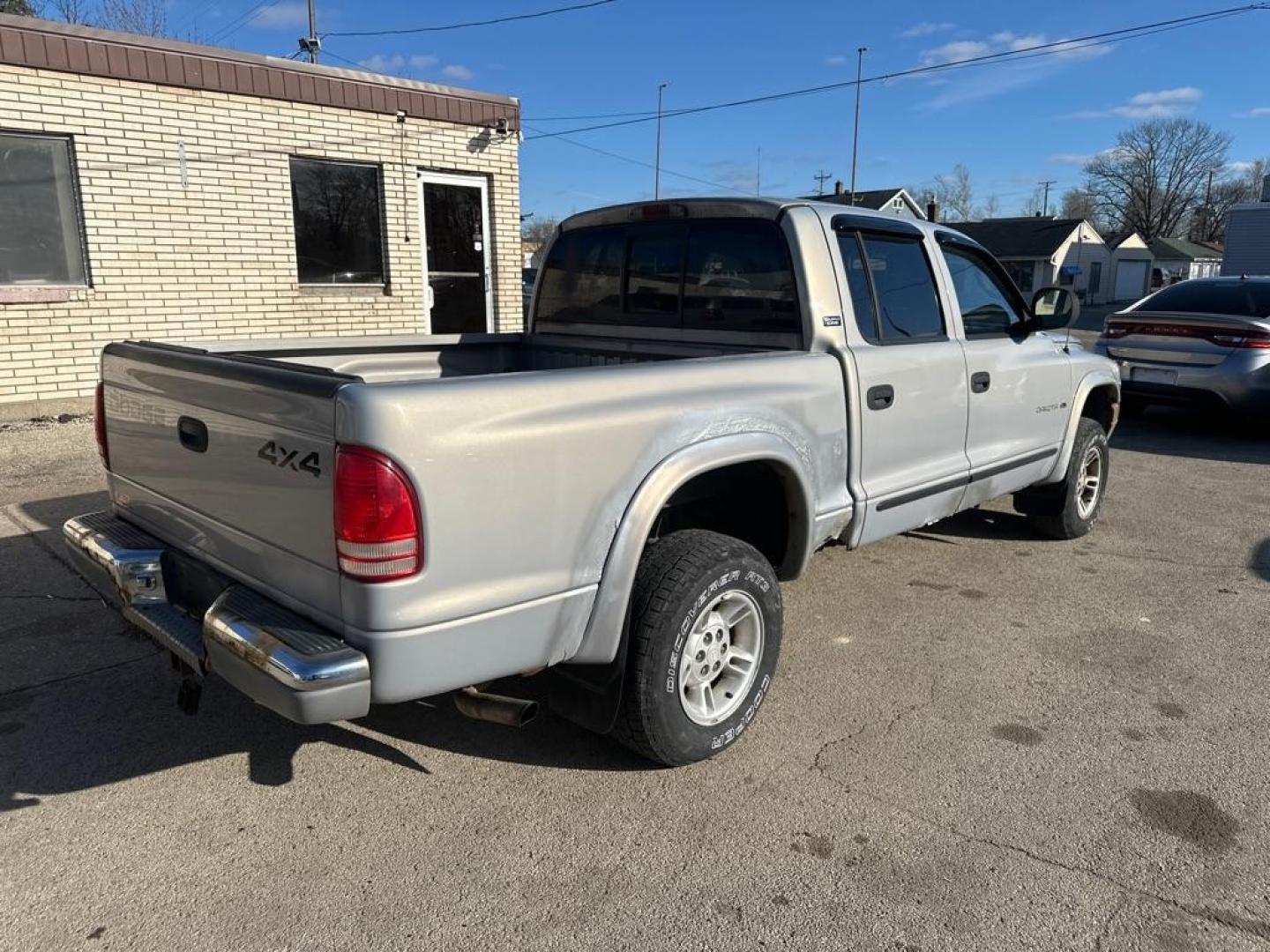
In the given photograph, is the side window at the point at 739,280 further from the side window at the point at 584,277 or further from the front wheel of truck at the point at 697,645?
the front wheel of truck at the point at 697,645

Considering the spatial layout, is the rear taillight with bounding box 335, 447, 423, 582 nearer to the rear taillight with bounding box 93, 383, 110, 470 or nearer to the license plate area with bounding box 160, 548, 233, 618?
the license plate area with bounding box 160, 548, 233, 618

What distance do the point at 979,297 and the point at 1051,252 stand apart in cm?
5597

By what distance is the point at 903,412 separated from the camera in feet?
13.2

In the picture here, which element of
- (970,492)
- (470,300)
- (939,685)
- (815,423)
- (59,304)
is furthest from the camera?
(470,300)

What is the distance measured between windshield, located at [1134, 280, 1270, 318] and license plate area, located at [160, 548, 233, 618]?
955 cm

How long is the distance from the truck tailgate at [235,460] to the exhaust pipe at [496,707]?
0.54 meters

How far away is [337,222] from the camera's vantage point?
10266 mm

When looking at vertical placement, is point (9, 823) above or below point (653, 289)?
below

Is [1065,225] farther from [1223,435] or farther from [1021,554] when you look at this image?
[1021,554]

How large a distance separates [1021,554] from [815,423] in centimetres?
288

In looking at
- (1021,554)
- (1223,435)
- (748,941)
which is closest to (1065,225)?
(1223,435)

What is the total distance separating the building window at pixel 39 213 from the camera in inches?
321

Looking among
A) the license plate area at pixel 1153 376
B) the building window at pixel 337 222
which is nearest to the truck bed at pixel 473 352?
the building window at pixel 337 222

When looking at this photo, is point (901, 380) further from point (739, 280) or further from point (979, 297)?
point (979, 297)
